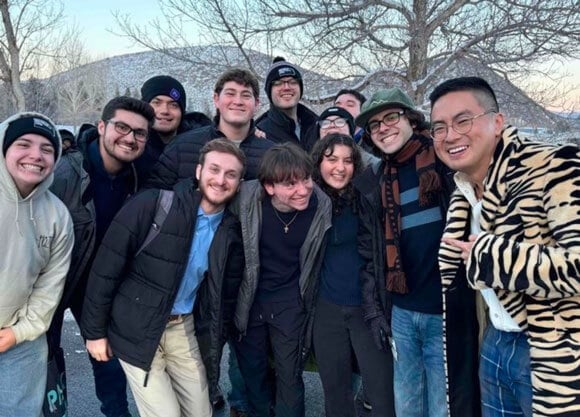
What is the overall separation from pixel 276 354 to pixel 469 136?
6.26 feet

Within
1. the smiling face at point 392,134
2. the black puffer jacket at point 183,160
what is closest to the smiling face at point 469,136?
the smiling face at point 392,134

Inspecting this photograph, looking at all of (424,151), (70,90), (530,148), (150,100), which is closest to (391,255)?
(424,151)

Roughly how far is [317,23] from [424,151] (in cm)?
663

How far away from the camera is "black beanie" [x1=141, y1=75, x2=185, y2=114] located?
3973 millimetres

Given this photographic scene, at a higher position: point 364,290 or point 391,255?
point 391,255

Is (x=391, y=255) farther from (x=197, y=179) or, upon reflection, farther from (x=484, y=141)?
(x=197, y=179)

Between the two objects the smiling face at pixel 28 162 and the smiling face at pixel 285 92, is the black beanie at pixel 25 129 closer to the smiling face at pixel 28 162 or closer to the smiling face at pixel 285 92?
the smiling face at pixel 28 162

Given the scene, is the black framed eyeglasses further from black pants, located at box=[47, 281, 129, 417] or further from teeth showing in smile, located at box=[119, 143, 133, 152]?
black pants, located at box=[47, 281, 129, 417]

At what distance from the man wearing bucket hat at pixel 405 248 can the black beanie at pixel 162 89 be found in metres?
1.93

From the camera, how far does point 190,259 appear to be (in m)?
2.81

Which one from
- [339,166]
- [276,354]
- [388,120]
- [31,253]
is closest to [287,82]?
[339,166]

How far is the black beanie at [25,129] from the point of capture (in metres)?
2.48

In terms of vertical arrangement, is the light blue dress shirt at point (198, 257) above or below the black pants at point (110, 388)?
above

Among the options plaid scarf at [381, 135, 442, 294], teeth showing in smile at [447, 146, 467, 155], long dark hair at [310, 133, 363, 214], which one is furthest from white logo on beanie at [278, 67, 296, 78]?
teeth showing in smile at [447, 146, 467, 155]
